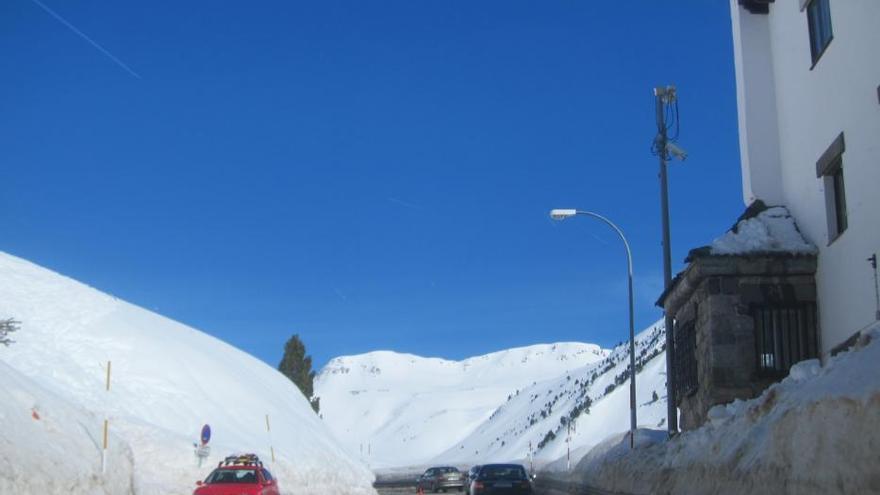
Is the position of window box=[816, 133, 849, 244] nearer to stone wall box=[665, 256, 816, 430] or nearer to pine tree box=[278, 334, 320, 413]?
stone wall box=[665, 256, 816, 430]

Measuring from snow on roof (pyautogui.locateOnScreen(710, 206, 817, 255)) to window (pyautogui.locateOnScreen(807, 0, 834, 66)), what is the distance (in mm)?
3634

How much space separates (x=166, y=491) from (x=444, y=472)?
25812 millimetres

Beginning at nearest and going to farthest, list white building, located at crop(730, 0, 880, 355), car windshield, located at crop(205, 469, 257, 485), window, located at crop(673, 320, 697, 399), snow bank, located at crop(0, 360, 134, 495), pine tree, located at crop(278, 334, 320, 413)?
snow bank, located at crop(0, 360, 134, 495)
white building, located at crop(730, 0, 880, 355)
car windshield, located at crop(205, 469, 257, 485)
window, located at crop(673, 320, 697, 399)
pine tree, located at crop(278, 334, 320, 413)

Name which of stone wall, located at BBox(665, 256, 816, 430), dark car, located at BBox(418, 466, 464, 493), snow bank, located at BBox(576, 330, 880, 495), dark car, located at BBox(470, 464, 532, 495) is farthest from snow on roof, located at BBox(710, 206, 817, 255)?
dark car, located at BBox(418, 466, 464, 493)

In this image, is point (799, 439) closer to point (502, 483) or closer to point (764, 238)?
point (764, 238)

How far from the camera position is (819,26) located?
67.3ft

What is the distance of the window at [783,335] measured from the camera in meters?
19.9

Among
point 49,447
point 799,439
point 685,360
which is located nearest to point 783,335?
point 685,360

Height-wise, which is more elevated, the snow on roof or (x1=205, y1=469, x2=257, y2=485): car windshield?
the snow on roof

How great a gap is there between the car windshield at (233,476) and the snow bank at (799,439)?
909 centimetres

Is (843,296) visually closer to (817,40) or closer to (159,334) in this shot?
(817,40)

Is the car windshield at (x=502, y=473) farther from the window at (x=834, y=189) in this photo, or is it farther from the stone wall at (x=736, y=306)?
the window at (x=834, y=189)

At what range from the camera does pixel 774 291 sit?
20.2 m

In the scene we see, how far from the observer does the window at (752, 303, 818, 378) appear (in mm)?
19922
